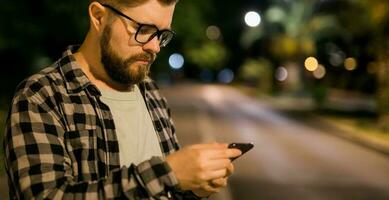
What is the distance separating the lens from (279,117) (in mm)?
22453

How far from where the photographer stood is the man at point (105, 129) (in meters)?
1.27

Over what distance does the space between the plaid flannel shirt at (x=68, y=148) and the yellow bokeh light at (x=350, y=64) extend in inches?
1643

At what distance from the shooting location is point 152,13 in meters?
1.49

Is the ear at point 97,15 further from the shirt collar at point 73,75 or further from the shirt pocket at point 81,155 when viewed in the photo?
the shirt pocket at point 81,155

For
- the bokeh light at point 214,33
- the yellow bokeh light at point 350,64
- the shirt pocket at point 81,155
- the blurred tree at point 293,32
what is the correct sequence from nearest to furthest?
the shirt pocket at point 81,155 < the blurred tree at point 293,32 < the yellow bokeh light at point 350,64 < the bokeh light at point 214,33

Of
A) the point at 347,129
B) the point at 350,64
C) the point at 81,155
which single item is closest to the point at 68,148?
the point at 81,155

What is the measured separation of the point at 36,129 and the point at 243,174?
8875 millimetres

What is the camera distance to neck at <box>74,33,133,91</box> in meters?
1.54

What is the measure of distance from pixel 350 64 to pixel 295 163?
34.1 metres

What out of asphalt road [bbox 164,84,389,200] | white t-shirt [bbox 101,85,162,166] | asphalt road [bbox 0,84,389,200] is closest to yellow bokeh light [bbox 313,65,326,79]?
asphalt road [bbox 164,84,389,200]

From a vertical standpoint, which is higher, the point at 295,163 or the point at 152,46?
the point at 152,46

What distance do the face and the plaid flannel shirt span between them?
8cm

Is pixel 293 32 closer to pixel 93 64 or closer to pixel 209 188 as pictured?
pixel 93 64

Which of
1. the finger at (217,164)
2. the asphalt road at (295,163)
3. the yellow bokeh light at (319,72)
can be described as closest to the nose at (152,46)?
the finger at (217,164)
